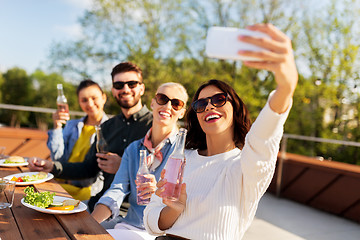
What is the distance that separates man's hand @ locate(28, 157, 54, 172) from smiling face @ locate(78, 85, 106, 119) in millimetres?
1102

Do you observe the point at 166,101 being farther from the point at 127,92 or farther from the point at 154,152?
the point at 127,92

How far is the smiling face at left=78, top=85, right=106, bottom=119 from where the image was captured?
11.7 feet

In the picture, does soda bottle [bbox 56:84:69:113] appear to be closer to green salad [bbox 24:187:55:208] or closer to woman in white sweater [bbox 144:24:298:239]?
green salad [bbox 24:187:55:208]

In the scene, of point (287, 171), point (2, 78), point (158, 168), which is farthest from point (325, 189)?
point (2, 78)

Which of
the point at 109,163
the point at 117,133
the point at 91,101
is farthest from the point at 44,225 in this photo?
the point at 91,101

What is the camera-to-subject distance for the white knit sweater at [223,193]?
1229 mm

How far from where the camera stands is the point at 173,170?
1388 mm

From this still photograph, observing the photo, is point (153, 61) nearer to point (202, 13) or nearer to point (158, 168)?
point (202, 13)

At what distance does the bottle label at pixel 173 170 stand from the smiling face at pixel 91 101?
2347 millimetres

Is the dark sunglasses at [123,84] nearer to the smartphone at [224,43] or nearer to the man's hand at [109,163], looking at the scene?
the man's hand at [109,163]

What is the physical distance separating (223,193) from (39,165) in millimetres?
1691

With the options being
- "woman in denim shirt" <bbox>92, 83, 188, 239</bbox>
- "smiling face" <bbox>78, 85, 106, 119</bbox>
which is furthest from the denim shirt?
"smiling face" <bbox>78, 85, 106, 119</bbox>

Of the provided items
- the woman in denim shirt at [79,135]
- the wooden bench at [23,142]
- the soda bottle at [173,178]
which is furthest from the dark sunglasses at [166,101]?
the wooden bench at [23,142]

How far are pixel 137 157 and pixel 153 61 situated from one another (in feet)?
52.1
